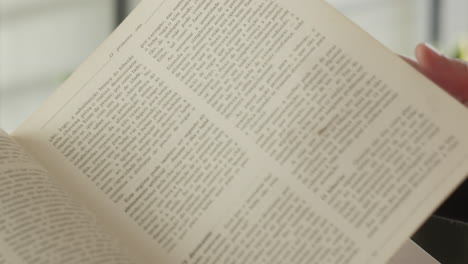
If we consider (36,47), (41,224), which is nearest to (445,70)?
(41,224)

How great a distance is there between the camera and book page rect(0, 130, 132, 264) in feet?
1.91

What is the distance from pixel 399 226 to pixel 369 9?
8.07 feet

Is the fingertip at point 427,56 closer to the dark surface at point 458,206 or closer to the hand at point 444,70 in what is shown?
the hand at point 444,70

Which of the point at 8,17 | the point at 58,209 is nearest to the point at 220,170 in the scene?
the point at 58,209

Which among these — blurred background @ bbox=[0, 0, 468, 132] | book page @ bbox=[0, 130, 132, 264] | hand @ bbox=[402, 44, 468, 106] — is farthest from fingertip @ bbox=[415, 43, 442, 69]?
blurred background @ bbox=[0, 0, 468, 132]

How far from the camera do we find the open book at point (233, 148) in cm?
59

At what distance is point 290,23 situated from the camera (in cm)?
67

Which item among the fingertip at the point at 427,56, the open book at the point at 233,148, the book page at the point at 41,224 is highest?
the fingertip at the point at 427,56

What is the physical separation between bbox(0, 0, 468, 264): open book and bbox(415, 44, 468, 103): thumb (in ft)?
0.45

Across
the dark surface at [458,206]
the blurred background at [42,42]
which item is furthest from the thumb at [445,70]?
the blurred background at [42,42]

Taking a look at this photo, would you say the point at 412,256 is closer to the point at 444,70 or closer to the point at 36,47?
the point at 444,70

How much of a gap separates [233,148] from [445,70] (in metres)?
0.27

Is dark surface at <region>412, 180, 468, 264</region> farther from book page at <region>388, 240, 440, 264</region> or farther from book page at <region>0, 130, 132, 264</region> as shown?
book page at <region>0, 130, 132, 264</region>

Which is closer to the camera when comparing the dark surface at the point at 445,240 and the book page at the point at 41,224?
the book page at the point at 41,224
